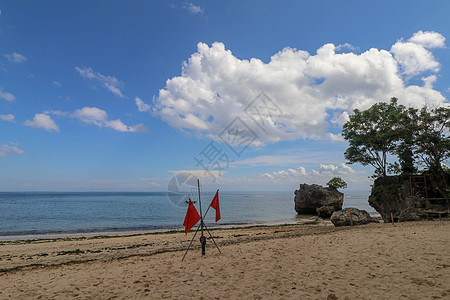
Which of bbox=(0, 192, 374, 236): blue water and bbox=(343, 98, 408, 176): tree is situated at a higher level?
bbox=(343, 98, 408, 176): tree

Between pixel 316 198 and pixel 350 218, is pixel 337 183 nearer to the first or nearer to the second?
pixel 316 198

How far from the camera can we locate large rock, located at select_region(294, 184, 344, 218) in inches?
1706

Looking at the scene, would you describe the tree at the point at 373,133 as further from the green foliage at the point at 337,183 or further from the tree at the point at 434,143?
the green foliage at the point at 337,183

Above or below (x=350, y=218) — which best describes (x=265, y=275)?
above

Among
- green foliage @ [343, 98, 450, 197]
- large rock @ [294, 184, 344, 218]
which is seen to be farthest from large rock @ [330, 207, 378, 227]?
large rock @ [294, 184, 344, 218]

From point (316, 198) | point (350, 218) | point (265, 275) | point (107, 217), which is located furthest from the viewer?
point (107, 217)

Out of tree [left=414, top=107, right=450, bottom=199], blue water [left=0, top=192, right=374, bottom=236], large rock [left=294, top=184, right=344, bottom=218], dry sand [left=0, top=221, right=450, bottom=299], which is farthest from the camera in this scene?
large rock [left=294, top=184, right=344, bottom=218]

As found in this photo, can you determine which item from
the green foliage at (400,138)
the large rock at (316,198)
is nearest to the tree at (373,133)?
the green foliage at (400,138)

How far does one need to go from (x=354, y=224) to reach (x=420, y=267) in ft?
47.6

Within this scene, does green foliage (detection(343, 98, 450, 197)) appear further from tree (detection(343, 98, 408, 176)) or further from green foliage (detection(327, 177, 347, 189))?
green foliage (detection(327, 177, 347, 189))

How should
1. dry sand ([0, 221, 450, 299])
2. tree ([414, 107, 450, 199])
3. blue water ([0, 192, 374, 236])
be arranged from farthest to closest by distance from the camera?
1. blue water ([0, 192, 374, 236])
2. tree ([414, 107, 450, 199])
3. dry sand ([0, 221, 450, 299])

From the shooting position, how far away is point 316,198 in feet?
147

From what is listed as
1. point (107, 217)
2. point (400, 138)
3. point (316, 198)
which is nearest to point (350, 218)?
point (400, 138)

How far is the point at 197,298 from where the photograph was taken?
6266 mm
